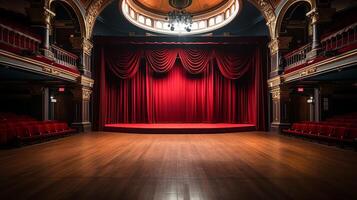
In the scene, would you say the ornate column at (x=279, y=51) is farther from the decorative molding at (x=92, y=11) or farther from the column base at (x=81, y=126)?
the column base at (x=81, y=126)

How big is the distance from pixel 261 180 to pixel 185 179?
0.92m

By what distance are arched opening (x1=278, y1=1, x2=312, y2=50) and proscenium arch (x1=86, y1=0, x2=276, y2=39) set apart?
1.34 ft

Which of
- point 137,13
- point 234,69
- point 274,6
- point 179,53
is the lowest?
point 234,69

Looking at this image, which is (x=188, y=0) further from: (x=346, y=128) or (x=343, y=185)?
(x=343, y=185)

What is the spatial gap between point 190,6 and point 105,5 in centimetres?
409

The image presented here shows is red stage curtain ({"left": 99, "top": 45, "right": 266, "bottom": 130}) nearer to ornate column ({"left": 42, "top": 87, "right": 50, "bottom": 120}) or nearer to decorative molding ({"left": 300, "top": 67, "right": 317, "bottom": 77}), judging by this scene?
ornate column ({"left": 42, "top": 87, "right": 50, "bottom": 120})

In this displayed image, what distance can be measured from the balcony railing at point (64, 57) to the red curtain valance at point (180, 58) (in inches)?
69.7

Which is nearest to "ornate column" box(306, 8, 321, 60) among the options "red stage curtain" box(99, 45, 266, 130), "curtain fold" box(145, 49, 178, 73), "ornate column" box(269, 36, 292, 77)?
"ornate column" box(269, 36, 292, 77)

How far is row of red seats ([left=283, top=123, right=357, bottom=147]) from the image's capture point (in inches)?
196

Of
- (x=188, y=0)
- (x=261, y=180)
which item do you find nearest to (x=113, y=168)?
(x=261, y=180)

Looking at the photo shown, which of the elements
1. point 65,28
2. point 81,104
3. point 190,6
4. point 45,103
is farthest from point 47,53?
point 190,6

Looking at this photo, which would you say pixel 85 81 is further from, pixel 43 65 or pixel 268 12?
pixel 268 12

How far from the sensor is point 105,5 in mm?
8586

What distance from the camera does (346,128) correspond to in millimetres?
5098
